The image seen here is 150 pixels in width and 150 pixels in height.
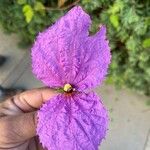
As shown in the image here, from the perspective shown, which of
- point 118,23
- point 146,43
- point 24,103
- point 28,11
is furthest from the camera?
point 28,11

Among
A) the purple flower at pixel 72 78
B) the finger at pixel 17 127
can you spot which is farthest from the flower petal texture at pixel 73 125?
the finger at pixel 17 127

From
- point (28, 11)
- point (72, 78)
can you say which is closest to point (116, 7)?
point (28, 11)

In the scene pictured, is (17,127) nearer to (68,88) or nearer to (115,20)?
(68,88)

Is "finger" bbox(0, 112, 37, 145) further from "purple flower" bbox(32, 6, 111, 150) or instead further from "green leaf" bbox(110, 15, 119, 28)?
"green leaf" bbox(110, 15, 119, 28)

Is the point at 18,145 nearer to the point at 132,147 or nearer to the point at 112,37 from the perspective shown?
the point at 112,37

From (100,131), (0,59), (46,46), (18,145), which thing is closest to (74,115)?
(100,131)

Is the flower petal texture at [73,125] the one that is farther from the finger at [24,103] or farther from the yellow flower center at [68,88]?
the finger at [24,103]

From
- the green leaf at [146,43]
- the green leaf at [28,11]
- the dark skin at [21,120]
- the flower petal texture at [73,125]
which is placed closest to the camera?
the flower petal texture at [73,125]
